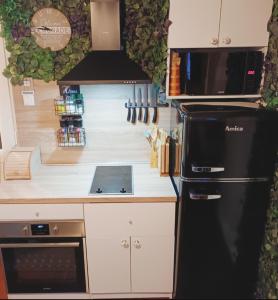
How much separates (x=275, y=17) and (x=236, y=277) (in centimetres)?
177

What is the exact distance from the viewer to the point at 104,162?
8.39 ft

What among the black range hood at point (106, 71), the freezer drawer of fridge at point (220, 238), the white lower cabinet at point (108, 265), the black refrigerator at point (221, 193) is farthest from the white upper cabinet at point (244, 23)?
the white lower cabinet at point (108, 265)

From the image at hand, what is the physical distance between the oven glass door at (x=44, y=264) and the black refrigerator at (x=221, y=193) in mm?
723

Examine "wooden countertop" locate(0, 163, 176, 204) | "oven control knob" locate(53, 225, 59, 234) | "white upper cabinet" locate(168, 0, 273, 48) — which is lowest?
"oven control knob" locate(53, 225, 59, 234)

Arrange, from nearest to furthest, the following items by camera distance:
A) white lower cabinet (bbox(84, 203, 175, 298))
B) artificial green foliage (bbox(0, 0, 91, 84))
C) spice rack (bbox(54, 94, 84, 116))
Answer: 1. white lower cabinet (bbox(84, 203, 175, 298))
2. artificial green foliage (bbox(0, 0, 91, 84))
3. spice rack (bbox(54, 94, 84, 116))

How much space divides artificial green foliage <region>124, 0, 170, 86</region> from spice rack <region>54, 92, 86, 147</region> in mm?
577

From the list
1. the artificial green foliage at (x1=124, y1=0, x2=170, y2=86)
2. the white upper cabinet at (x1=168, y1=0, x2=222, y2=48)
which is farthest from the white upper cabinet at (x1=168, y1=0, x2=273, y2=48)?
the artificial green foliage at (x1=124, y1=0, x2=170, y2=86)

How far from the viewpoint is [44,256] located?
210 centimetres

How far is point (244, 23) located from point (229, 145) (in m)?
0.79

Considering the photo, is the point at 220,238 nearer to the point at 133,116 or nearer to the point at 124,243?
the point at 124,243

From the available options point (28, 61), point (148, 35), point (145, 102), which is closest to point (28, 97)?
point (28, 61)

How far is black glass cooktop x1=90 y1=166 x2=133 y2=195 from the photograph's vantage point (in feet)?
6.66

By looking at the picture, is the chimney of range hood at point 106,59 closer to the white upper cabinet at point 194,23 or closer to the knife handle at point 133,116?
the white upper cabinet at point 194,23

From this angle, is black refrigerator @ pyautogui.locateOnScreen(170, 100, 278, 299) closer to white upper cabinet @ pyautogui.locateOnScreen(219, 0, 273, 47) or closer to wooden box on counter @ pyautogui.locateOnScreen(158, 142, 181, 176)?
wooden box on counter @ pyautogui.locateOnScreen(158, 142, 181, 176)
